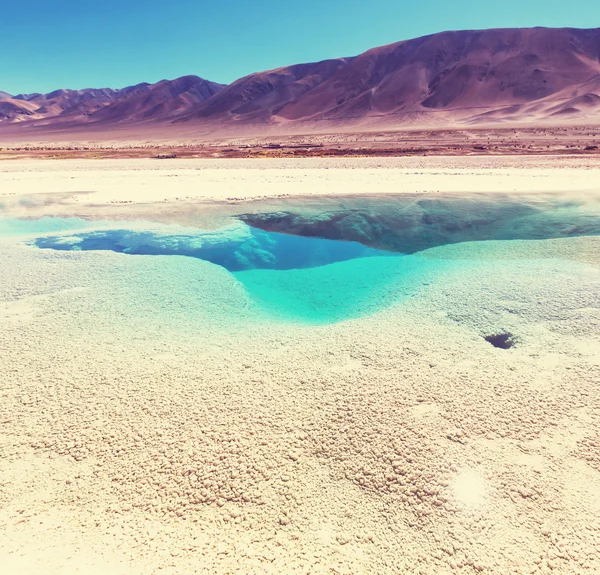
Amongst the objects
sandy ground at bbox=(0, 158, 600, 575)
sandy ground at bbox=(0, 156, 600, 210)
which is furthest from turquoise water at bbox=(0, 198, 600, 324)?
sandy ground at bbox=(0, 156, 600, 210)

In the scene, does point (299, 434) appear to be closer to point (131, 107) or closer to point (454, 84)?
point (454, 84)

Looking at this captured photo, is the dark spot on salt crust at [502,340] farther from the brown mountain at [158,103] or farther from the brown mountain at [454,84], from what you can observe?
the brown mountain at [158,103]

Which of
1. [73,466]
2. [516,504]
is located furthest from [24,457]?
[516,504]

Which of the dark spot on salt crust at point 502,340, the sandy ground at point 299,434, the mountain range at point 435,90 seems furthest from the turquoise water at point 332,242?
the mountain range at point 435,90

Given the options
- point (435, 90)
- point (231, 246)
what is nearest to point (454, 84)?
→ point (435, 90)

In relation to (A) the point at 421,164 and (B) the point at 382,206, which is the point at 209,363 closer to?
(B) the point at 382,206
